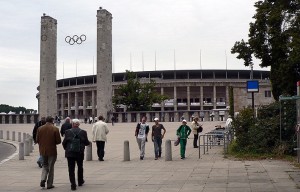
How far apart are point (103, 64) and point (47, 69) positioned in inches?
450

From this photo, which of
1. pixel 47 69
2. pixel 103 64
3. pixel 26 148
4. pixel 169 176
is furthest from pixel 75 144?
pixel 47 69

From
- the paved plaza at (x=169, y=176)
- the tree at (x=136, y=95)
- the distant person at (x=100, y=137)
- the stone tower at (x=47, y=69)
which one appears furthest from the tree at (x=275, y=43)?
the tree at (x=136, y=95)

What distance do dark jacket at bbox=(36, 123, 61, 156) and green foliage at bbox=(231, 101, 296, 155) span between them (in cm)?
1064

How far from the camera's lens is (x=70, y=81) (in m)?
140

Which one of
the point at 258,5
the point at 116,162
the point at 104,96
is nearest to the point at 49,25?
the point at 104,96

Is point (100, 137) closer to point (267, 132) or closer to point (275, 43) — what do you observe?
point (267, 132)

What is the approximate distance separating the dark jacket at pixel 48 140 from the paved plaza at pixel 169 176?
3.23ft

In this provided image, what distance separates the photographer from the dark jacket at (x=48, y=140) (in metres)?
11.9

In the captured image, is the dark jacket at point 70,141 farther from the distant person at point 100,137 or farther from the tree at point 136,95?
the tree at point 136,95

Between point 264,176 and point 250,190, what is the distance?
2621mm

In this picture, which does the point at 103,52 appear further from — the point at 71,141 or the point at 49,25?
the point at 71,141

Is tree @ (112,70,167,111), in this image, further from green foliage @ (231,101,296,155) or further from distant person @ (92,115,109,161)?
distant person @ (92,115,109,161)

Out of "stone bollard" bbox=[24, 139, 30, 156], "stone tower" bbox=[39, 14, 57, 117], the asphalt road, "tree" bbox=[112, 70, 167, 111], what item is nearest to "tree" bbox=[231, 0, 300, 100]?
"stone bollard" bbox=[24, 139, 30, 156]

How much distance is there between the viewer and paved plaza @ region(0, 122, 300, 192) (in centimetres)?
1151
